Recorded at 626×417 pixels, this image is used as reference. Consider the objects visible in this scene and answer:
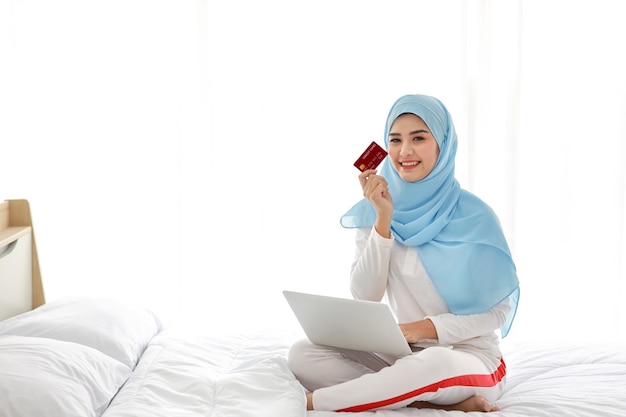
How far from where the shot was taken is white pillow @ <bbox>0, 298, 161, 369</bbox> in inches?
75.7

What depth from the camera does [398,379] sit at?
172cm

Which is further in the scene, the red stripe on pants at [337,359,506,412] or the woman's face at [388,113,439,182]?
the woman's face at [388,113,439,182]

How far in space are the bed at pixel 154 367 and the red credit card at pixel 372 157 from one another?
1.84 ft

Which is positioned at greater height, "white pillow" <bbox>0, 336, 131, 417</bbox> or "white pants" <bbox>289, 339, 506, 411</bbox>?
"white pillow" <bbox>0, 336, 131, 417</bbox>

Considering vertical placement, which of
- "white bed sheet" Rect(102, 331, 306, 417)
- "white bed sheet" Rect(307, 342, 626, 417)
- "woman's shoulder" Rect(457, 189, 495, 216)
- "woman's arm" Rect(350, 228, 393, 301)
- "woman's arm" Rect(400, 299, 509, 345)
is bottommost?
"white bed sheet" Rect(307, 342, 626, 417)

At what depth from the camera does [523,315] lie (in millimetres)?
3271

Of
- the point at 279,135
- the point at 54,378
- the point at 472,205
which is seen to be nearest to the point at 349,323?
the point at 472,205

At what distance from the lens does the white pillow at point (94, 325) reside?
6.31ft

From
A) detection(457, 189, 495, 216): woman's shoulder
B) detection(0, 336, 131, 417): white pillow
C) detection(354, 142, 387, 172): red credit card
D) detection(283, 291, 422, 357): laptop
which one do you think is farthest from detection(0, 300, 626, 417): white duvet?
detection(354, 142, 387, 172): red credit card

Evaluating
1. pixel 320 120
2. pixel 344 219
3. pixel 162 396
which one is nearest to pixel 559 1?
pixel 320 120

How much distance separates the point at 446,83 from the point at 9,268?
1.84 meters

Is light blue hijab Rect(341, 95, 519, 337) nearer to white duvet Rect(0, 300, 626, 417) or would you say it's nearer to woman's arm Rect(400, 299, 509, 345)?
woman's arm Rect(400, 299, 509, 345)

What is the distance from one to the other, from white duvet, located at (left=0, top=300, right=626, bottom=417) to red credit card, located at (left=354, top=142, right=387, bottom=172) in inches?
21.8

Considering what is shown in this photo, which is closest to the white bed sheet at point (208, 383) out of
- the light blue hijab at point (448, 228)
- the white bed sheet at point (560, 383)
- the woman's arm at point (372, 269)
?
the white bed sheet at point (560, 383)
